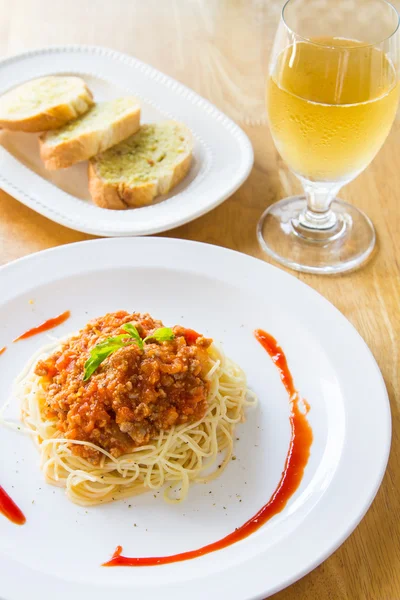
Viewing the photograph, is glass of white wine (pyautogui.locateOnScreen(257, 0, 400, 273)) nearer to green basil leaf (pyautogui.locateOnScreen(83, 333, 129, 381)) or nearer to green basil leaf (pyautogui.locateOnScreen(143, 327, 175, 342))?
green basil leaf (pyautogui.locateOnScreen(143, 327, 175, 342))

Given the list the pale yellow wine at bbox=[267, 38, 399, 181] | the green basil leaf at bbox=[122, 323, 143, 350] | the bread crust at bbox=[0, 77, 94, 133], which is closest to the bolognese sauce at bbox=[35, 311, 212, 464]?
the green basil leaf at bbox=[122, 323, 143, 350]

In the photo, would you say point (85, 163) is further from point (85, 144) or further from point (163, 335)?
point (163, 335)

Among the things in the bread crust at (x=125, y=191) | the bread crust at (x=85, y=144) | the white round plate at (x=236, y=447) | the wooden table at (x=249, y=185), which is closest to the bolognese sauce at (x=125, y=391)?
the white round plate at (x=236, y=447)

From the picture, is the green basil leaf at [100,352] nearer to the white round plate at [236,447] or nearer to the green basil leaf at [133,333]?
the green basil leaf at [133,333]

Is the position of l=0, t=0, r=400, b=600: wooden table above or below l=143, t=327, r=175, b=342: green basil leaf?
below

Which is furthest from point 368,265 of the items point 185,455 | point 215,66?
point 215,66

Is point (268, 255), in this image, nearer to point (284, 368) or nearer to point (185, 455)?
point (284, 368)
